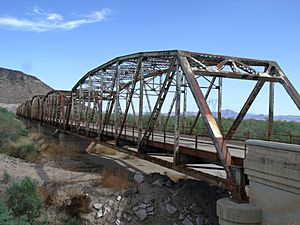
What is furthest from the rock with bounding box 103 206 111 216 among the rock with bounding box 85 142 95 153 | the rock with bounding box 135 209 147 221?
the rock with bounding box 85 142 95 153

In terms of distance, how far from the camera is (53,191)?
2100cm

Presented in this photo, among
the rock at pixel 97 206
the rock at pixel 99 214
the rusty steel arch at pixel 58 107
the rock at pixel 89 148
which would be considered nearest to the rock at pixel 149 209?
the rock at pixel 99 214

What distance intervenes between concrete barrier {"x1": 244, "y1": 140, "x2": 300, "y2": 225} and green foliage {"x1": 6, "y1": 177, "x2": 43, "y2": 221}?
31.4ft

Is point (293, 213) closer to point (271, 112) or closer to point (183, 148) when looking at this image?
point (183, 148)

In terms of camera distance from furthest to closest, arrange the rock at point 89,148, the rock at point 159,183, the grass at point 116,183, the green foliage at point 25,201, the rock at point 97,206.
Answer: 1. the rock at point 89,148
2. the grass at point 116,183
3. the rock at point 159,183
4. the rock at point 97,206
5. the green foliage at point 25,201

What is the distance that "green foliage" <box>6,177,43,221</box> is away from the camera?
16494mm

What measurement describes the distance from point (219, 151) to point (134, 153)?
32.2 feet

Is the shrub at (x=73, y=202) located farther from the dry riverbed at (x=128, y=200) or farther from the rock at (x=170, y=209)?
the rock at (x=170, y=209)

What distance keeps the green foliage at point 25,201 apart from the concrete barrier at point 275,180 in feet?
31.4

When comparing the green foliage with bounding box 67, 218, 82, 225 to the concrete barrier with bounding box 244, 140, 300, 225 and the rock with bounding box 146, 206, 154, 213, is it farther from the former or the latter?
the concrete barrier with bounding box 244, 140, 300, 225

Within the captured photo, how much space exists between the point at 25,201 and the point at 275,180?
431 inches

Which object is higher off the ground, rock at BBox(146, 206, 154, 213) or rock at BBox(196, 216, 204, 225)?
rock at BBox(146, 206, 154, 213)

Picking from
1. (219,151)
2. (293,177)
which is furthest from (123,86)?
(293,177)

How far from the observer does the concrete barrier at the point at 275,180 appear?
10836 millimetres
